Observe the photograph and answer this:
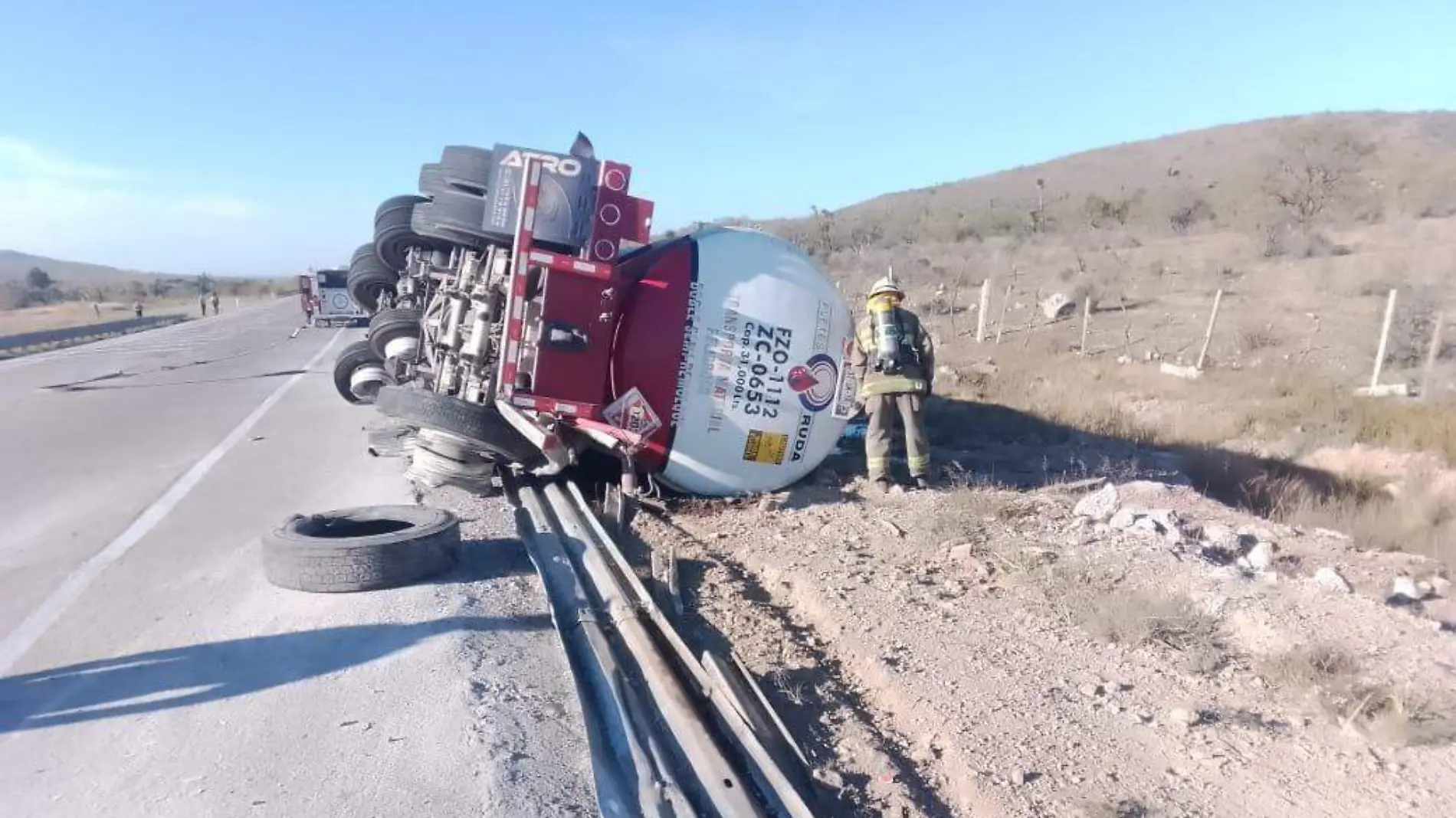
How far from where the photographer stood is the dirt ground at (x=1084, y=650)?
3.88m

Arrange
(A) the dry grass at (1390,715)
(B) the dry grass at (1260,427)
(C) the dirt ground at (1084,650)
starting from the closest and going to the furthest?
(C) the dirt ground at (1084,650)
(A) the dry grass at (1390,715)
(B) the dry grass at (1260,427)

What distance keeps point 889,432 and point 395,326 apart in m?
4.36

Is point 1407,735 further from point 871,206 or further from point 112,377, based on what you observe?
point 871,206

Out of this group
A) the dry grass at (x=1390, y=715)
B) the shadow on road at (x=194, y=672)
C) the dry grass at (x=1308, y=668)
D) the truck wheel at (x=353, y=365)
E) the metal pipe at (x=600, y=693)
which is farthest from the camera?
the truck wheel at (x=353, y=365)

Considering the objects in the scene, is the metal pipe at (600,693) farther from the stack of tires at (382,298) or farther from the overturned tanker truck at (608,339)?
the stack of tires at (382,298)

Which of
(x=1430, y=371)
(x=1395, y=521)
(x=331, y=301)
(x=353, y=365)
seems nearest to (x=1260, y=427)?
(x=1395, y=521)

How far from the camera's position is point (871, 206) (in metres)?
91.9

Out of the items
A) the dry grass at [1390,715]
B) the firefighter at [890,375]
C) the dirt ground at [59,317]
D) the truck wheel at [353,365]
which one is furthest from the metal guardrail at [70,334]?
the dry grass at [1390,715]

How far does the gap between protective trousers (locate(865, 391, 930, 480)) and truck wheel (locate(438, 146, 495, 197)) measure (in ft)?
11.3

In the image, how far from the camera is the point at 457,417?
279 inches

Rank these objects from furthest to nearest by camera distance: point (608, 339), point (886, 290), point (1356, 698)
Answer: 1. point (886, 290)
2. point (608, 339)
3. point (1356, 698)

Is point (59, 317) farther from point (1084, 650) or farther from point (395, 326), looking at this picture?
point (1084, 650)

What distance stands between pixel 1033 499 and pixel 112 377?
16.4 metres

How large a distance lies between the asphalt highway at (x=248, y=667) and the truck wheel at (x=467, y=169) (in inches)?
91.5
